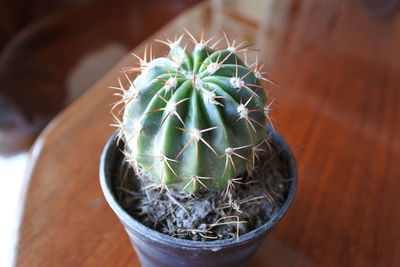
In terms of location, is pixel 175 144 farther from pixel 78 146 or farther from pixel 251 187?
pixel 78 146

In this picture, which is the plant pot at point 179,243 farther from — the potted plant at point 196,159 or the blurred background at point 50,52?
the blurred background at point 50,52

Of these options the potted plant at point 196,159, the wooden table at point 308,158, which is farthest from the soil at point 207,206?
the wooden table at point 308,158

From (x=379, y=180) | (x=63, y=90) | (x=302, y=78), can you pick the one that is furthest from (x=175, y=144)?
(x=63, y=90)

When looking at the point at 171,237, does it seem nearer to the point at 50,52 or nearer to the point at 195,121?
the point at 195,121

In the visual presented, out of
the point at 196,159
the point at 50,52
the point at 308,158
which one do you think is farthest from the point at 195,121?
the point at 50,52

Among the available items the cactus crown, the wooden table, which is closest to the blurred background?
the wooden table
